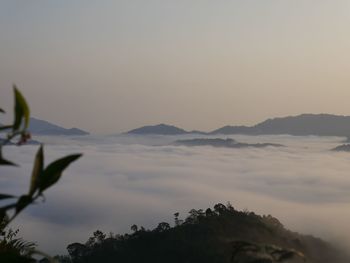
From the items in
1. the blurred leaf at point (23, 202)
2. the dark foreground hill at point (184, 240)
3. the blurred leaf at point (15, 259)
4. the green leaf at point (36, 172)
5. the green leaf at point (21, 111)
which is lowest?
the dark foreground hill at point (184, 240)

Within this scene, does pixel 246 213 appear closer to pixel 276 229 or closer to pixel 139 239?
pixel 276 229

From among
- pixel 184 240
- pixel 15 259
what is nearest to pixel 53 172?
pixel 15 259

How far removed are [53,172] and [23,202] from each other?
0.50 ft

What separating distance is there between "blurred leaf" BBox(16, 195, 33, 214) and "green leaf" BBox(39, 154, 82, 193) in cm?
5

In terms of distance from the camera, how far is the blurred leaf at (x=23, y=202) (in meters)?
2.16

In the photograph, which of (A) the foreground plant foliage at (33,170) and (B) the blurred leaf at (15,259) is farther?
(B) the blurred leaf at (15,259)

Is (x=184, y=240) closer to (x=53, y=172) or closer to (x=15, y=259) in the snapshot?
(x=15, y=259)

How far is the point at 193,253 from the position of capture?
127m

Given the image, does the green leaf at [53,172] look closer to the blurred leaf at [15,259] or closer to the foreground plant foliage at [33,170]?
the foreground plant foliage at [33,170]

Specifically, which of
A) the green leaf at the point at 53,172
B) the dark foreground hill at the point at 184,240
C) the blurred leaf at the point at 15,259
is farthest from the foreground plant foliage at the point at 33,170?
the dark foreground hill at the point at 184,240

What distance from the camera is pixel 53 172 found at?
7.30 ft

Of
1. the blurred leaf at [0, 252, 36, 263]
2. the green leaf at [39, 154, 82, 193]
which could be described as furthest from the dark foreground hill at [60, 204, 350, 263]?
the green leaf at [39, 154, 82, 193]

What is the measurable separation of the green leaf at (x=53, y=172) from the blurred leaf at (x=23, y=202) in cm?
5

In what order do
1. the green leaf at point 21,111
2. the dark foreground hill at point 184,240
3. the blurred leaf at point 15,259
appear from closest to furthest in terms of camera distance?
the green leaf at point 21,111
the blurred leaf at point 15,259
the dark foreground hill at point 184,240
